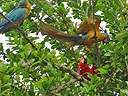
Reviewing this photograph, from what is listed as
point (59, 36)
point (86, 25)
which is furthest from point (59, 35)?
point (86, 25)

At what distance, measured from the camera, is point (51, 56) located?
5.66 ft

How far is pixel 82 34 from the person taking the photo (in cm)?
206

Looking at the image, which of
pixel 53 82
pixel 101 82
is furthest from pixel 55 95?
pixel 101 82

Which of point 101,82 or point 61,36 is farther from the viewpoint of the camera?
point 61,36

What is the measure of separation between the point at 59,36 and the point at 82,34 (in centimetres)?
30

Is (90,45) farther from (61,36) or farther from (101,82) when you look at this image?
(101,82)

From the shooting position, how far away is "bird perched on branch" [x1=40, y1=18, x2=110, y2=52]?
1.79 metres

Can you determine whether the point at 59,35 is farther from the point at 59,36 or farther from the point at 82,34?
the point at 82,34

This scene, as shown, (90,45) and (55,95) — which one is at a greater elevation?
(90,45)

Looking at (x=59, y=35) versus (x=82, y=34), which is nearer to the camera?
(x=59, y=35)

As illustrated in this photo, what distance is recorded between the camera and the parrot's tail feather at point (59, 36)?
5.81 feet

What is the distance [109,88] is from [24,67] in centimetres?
87

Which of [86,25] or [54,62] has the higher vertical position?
[86,25]

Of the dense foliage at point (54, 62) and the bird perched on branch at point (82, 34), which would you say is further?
the bird perched on branch at point (82, 34)
